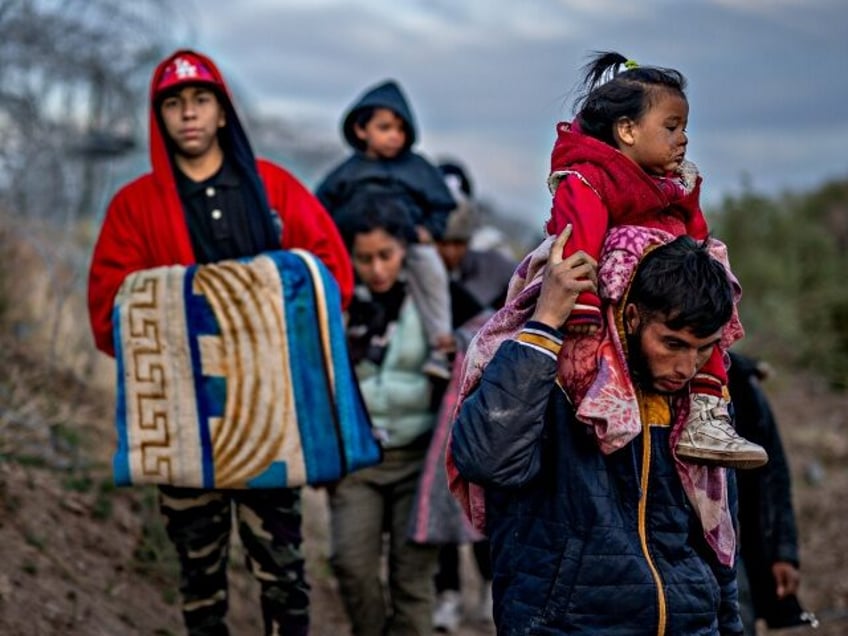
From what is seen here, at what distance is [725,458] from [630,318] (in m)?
0.37

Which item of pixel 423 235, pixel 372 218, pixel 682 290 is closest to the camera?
pixel 682 290

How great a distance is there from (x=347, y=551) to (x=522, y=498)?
6.76 feet

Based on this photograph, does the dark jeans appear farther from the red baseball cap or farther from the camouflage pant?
the red baseball cap

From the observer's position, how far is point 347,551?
4.83m

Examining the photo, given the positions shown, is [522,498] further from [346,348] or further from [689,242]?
[346,348]

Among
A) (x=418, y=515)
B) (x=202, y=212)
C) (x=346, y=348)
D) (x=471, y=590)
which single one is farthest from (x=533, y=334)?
(x=471, y=590)

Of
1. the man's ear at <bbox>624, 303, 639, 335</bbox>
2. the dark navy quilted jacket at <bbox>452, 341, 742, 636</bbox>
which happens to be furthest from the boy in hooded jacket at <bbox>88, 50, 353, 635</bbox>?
the man's ear at <bbox>624, 303, 639, 335</bbox>

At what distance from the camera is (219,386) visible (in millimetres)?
4109

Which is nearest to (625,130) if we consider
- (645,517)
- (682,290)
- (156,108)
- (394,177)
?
(682,290)

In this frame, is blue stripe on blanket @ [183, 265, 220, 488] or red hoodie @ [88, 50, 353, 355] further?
red hoodie @ [88, 50, 353, 355]

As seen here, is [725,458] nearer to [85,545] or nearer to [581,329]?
[581,329]

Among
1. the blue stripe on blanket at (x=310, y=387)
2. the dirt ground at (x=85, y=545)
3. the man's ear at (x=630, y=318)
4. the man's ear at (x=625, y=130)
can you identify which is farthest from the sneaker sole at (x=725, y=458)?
the dirt ground at (x=85, y=545)

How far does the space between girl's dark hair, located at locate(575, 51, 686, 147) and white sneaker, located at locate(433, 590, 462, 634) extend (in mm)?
4071

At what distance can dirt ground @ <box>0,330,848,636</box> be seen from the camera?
15.9ft
